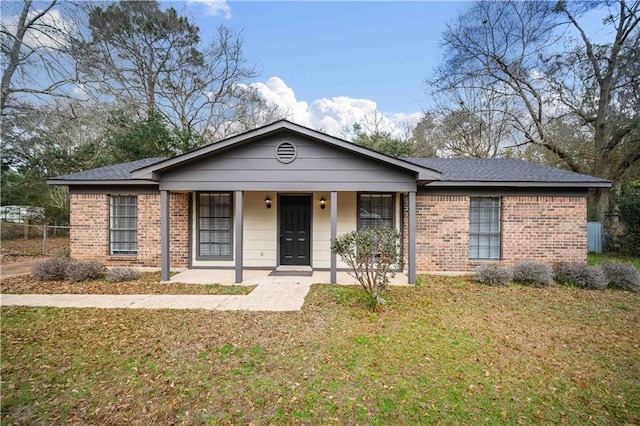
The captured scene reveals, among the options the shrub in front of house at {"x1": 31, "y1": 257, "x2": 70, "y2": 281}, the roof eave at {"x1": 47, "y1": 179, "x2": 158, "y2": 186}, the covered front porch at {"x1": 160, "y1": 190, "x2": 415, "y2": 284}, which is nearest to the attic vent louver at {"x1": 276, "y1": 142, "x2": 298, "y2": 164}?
the covered front porch at {"x1": 160, "y1": 190, "x2": 415, "y2": 284}

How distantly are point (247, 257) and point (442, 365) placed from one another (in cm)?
649

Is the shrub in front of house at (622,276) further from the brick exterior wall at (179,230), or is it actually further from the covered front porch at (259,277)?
the brick exterior wall at (179,230)

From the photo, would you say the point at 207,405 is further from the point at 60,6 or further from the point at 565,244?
the point at 60,6

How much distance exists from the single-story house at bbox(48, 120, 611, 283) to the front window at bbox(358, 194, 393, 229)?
30 mm

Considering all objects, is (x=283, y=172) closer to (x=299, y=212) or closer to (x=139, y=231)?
(x=299, y=212)

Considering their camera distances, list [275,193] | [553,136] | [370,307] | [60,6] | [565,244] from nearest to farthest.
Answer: [370,307]
[565,244]
[275,193]
[60,6]
[553,136]

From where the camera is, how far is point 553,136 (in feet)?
53.3

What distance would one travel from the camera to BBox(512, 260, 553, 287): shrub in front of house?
713 centimetres

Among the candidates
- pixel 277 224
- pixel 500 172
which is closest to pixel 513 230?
pixel 500 172

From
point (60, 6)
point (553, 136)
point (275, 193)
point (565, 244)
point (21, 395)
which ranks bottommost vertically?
point (21, 395)

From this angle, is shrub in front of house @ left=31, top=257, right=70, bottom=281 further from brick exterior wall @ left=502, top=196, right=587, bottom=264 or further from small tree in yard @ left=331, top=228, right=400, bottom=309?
brick exterior wall @ left=502, top=196, right=587, bottom=264

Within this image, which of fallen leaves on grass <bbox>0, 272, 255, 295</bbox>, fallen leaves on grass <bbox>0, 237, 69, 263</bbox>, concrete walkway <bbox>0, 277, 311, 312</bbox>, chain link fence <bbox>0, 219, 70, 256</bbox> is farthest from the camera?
chain link fence <bbox>0, 219, 70, 256</bbox>

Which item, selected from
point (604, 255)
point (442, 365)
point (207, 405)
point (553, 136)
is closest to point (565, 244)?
point (604, 255)

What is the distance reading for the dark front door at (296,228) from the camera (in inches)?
350
